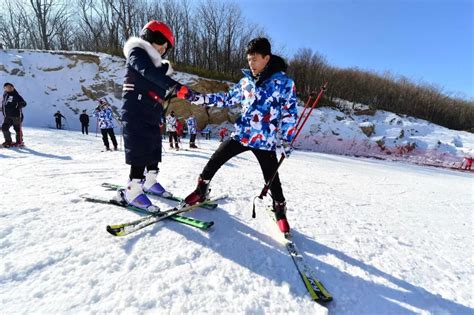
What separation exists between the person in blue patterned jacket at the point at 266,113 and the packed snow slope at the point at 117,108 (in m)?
20.0

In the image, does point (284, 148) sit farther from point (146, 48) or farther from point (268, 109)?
point (146, 48)

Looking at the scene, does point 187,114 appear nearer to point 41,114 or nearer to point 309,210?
point 41,114

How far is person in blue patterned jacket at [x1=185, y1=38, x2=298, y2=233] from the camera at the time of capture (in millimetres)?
2795

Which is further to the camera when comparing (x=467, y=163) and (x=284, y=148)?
(x=467, y=163)

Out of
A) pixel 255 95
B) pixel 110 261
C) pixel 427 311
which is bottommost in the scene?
pixel 427 311

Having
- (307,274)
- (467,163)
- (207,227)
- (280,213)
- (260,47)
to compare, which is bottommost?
(467,163)

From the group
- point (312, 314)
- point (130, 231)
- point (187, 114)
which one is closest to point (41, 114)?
point (187, 114)

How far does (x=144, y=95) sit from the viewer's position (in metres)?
2.81

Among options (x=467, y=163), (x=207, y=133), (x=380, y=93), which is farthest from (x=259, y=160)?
(x=380, y=93)

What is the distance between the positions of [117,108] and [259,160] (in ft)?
74.5

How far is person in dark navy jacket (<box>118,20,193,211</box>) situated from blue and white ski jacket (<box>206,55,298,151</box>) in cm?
65

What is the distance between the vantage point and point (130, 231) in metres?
2.48

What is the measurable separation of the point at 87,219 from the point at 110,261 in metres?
0.80

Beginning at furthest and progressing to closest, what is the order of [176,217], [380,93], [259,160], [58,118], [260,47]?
[380,93]
[58,118]
[259,160]
[176,217]
[260,47]
